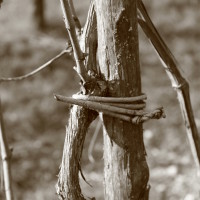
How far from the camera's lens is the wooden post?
107 cm

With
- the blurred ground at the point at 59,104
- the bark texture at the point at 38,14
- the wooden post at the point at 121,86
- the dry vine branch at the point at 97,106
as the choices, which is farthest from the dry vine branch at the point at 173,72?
the bark texture at the point at 38,14

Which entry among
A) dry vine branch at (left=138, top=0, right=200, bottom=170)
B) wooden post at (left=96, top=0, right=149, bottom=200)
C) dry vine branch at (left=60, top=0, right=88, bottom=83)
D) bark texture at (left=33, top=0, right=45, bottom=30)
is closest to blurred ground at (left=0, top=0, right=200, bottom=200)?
bark texture at (left=33, top=0, right=45, bottom=30)

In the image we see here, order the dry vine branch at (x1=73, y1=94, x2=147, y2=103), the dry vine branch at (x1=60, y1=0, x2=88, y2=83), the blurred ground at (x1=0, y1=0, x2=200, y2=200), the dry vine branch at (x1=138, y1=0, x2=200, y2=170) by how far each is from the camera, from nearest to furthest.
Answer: the dry vine branch at (x1=60, y1=0, x2=88, y2=83)
the dry vine branch at (x1=73, y1=94, x2=147, y2=103)
the dry vine branch at (x1=138, y1=0, x2=200, y2=170)
the blurred ground at (x1=0, y1=0, x2=200, y2=200)

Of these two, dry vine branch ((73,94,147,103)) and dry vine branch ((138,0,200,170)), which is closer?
dry vine branch ((73,94,147,103))

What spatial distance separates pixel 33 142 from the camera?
3.86 meters

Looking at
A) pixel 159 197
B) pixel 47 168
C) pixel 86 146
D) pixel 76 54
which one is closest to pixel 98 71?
pixel 76 54

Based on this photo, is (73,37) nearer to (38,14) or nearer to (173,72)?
(173,72)

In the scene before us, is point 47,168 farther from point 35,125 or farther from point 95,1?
point 95,1

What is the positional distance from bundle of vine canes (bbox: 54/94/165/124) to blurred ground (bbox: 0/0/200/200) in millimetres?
1565

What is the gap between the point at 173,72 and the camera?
1.33 meters

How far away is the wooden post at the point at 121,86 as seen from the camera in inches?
Answer: 42.1

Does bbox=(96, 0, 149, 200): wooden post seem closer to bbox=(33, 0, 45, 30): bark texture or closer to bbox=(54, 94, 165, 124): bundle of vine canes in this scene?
bbox=(54, 94, 165, 124): bundle of vine canes

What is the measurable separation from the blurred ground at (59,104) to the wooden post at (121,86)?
5.06 feet

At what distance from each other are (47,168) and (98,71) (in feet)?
8.05
